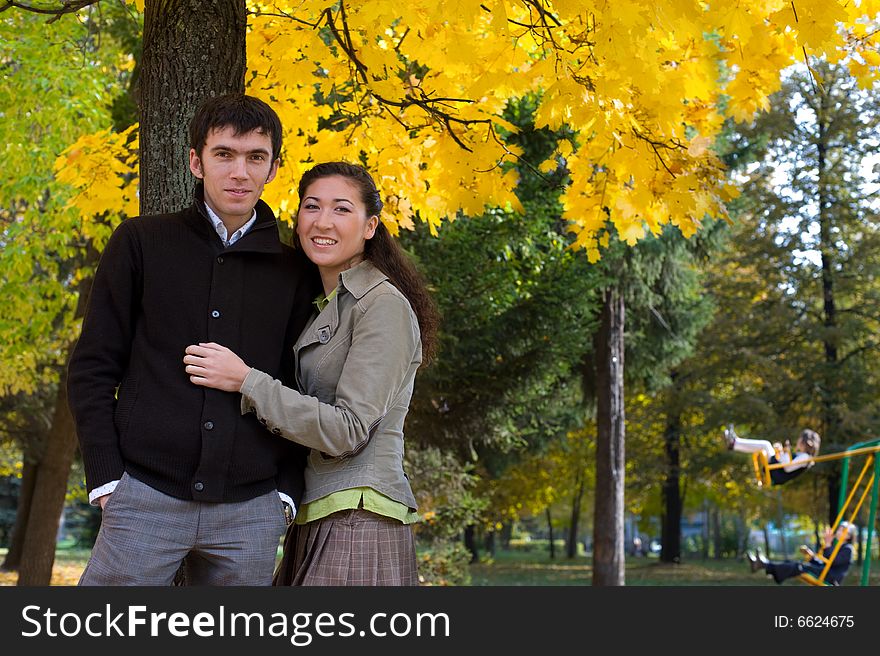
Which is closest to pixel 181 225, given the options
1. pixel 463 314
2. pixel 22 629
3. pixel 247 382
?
pixel 247 382

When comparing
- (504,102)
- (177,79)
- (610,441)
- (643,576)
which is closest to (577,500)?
(643,576)

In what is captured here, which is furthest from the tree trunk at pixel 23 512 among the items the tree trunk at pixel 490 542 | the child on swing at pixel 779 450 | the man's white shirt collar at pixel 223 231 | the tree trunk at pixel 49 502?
the tree trunk at pixel 490 542

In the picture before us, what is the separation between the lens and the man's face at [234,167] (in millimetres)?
2709

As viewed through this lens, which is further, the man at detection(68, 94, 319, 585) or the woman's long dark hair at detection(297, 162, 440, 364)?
the woman's long dark hair at detection(297, 162, 440, 364)

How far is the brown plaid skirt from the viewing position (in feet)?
8.64

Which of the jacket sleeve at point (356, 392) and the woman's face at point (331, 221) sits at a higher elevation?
the woman's face at point (331, 221)

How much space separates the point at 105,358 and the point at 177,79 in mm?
1409

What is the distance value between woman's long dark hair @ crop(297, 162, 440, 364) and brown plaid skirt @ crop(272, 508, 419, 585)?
0.61 metres

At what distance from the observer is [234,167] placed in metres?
2.71

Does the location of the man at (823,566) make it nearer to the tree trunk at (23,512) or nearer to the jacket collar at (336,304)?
the jacket collar at (336,304)

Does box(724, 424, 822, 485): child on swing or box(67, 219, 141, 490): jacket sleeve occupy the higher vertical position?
box(724, 424, 822, 485): child on swing

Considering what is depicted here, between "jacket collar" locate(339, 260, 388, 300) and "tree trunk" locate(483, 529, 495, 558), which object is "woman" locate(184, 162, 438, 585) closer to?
"jacket collar" locate(339, 260, 388, 300)

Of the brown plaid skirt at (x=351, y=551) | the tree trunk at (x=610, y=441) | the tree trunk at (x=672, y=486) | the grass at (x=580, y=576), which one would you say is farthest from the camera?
the tree trunk at (x=672, y=486)

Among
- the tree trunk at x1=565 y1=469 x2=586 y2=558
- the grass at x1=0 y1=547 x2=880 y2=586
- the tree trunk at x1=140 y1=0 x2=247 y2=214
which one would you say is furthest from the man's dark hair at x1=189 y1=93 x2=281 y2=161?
the tree trunk at x1=565 y1=469 x2=586 y2=558
